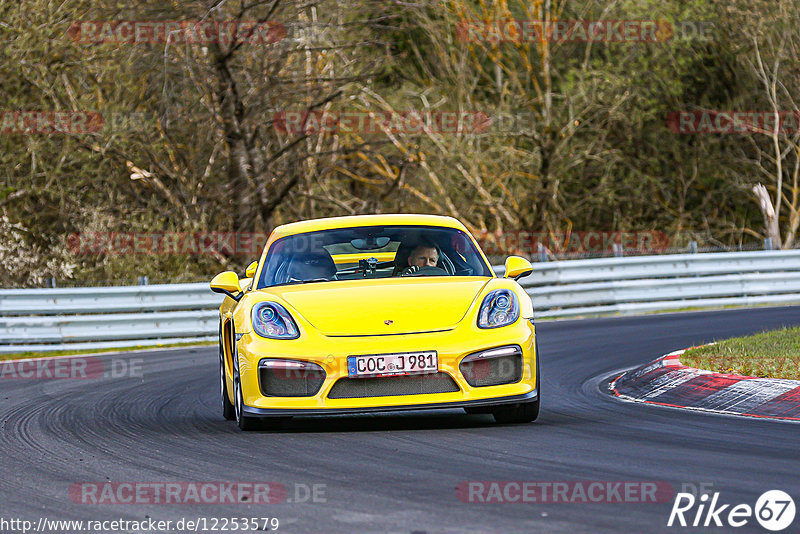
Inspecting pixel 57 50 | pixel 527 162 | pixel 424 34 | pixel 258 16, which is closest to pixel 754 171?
pixel 527 162

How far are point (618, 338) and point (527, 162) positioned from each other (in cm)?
1388

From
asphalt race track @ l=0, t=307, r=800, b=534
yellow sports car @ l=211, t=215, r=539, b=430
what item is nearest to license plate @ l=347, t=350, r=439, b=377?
yellow sports car @ l=211, t=215, r=539, b=430

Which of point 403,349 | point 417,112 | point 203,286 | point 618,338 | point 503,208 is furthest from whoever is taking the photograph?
point 503,208

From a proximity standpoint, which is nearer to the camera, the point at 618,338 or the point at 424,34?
the point at 618,338

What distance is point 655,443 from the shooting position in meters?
6.79

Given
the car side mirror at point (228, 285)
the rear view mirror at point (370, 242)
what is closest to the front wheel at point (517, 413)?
the rear view mirror at point (370, 242)

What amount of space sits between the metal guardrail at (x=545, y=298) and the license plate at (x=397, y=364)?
10.1 meters

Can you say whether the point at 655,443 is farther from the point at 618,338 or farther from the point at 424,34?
the point at 424,34

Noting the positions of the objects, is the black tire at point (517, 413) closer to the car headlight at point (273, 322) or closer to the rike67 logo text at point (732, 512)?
the car headlight at point (273, 322)

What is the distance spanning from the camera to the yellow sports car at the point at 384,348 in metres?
7.41

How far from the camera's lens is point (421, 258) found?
8.66 m

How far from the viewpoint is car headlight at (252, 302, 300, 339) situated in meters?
7.66

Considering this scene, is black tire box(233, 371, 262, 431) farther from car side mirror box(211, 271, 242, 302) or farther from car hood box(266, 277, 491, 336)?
car side mirror box(211, 271, 242, 302)

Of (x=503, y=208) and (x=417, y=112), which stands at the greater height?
(x=417, y=112)
